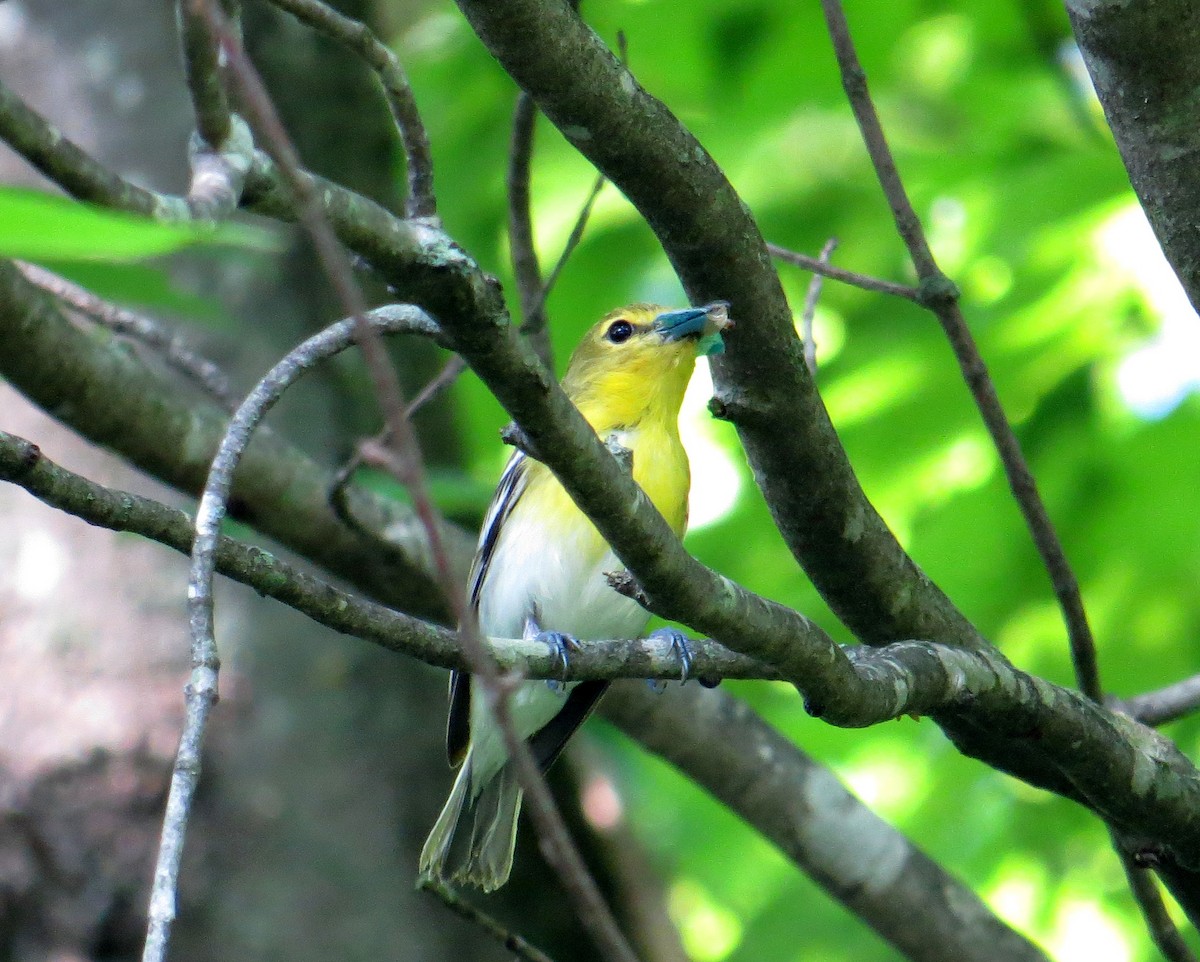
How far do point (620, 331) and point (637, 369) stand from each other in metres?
0.25

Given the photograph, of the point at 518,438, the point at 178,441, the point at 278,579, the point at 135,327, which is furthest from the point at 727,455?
the point at 278,579

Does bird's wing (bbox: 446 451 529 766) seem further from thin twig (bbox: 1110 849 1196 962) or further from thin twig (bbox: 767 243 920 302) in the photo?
thin twig (bbox: 1110 849 1196 962)

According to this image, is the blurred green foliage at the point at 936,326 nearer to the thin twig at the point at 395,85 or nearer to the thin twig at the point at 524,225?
the thin twig at the point at 524,225

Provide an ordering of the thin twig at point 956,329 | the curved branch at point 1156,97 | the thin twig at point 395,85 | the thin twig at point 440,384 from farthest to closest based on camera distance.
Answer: the thin twig at point 440,384, the thin twig at point 956,329, the thin twig at point 395,85, the curved branch at point 1156,97

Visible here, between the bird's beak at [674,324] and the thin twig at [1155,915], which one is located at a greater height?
the bird's beak at [674,324]

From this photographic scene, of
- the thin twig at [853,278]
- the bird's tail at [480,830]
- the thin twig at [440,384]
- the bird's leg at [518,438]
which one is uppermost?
the thin twig at [853,278]

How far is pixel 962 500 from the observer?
4.68m

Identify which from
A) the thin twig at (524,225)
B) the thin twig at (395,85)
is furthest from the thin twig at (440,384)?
the thin twig at (395,85)

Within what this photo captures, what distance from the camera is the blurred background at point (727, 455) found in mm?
4676

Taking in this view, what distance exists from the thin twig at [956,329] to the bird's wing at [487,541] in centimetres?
204

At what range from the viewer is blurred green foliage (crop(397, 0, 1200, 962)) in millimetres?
4562

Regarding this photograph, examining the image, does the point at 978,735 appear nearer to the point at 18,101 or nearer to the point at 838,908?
the point at 18,101

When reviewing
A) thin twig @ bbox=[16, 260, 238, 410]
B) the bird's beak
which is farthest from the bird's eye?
thin twig @ bbox=[16, 260, 238, 410]

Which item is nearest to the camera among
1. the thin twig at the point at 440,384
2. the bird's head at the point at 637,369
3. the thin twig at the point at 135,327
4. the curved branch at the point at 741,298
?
the curved branch at the point at 741,298
